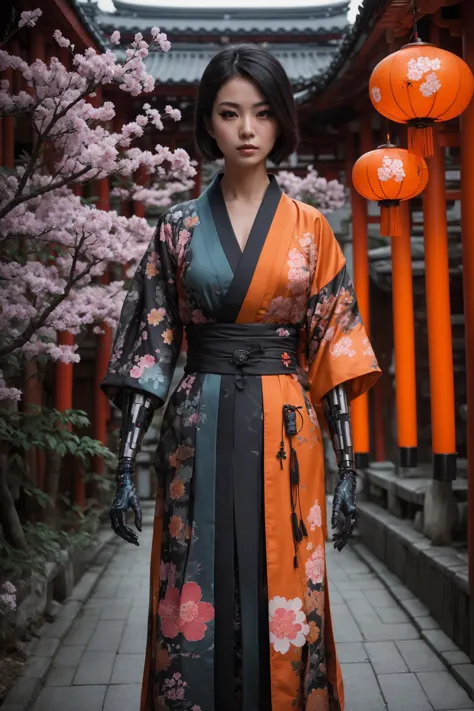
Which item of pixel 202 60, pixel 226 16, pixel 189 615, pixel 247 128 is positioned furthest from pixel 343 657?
pixel 226 16

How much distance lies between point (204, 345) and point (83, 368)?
7582mm

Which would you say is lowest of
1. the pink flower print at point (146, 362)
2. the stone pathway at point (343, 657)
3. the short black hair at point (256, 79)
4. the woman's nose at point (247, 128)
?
the stone pathway at point (343, 657)

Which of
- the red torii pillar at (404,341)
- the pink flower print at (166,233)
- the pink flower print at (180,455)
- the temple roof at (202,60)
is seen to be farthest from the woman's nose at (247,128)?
the temple roof at (202,60)

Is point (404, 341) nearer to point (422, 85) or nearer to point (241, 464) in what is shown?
point (422, 85)

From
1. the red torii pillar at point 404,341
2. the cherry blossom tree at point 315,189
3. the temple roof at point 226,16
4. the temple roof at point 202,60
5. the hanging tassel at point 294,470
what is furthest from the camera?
the temple roof at point 226,16

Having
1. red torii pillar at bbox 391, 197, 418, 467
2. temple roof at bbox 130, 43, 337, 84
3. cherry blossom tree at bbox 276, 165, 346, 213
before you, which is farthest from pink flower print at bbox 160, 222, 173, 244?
temple roof at bbox 130, 43, 337, 84

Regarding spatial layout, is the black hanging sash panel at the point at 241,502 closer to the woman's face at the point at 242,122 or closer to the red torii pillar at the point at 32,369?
the woman's face at the point at 242,122

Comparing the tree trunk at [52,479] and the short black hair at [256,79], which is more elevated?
the short black hair at [256,79]

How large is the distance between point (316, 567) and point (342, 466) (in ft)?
1.21

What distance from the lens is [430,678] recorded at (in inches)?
192

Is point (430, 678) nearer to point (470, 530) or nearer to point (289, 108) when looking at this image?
point (470, 530)

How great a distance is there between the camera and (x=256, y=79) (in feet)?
9.58

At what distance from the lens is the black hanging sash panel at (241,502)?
2.77m

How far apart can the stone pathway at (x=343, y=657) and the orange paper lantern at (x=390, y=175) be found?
2936mm
